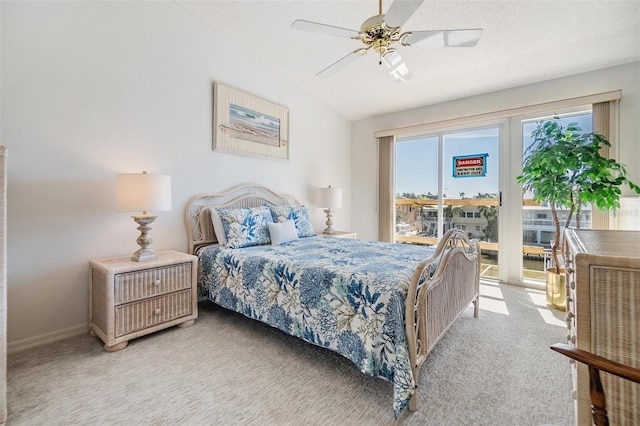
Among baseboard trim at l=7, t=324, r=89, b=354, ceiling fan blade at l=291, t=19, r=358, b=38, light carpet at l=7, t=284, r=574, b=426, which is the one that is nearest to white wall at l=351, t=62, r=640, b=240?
light carpet at l=7, t=284, r=574, b=426

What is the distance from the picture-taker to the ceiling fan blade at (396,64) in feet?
7.03

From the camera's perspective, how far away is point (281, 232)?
3.05m

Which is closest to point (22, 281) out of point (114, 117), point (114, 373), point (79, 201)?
point (79, 201)

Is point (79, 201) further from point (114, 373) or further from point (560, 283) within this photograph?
point (560, 283)

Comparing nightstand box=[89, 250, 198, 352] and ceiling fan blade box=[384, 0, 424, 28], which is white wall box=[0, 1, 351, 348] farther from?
ceiling fan blade box=[384, 0, 424, 28]

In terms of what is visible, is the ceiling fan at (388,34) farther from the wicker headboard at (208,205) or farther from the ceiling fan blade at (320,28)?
the wicker headboard at (208,205)

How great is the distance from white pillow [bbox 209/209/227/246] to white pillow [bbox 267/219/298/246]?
482 mm

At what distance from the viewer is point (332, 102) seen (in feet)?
15.1

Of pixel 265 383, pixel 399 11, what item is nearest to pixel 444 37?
pixel 399 11

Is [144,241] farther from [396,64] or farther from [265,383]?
[396,64]

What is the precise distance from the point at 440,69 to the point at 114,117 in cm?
348

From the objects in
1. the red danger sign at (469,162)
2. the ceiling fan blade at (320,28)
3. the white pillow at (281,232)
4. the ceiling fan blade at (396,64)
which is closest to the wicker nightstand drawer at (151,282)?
the white pillow at (281,232)

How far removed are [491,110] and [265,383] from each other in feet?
13.8

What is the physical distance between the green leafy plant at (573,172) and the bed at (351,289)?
1231mm
